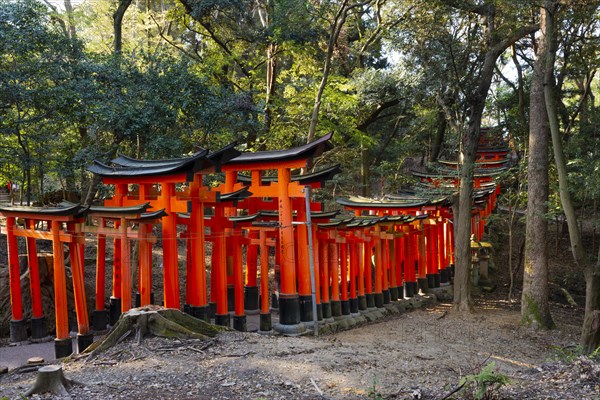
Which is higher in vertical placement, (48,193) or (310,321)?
(48,193)

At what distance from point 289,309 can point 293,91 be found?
365 inches

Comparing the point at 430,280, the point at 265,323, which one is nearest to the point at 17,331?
the point at 265,323

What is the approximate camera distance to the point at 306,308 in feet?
41.8

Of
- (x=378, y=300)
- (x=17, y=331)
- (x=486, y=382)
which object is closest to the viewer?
(x=486, y=382)

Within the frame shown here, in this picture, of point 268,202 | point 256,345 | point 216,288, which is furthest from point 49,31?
point 256,345

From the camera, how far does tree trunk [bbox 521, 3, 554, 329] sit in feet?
45.4

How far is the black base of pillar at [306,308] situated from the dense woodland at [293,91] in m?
5.48

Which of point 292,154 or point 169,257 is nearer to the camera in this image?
point 169,257

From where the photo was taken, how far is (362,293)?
620 inches

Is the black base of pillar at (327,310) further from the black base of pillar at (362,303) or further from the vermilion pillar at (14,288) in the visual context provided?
the vermilion pillar at (14,288)

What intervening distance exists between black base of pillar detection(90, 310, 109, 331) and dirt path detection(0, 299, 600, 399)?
3.90 m

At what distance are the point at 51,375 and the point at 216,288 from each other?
5792mm

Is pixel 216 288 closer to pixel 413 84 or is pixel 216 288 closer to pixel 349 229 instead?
pixel 349 229

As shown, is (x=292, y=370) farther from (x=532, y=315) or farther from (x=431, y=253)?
(x=431, y=253)
